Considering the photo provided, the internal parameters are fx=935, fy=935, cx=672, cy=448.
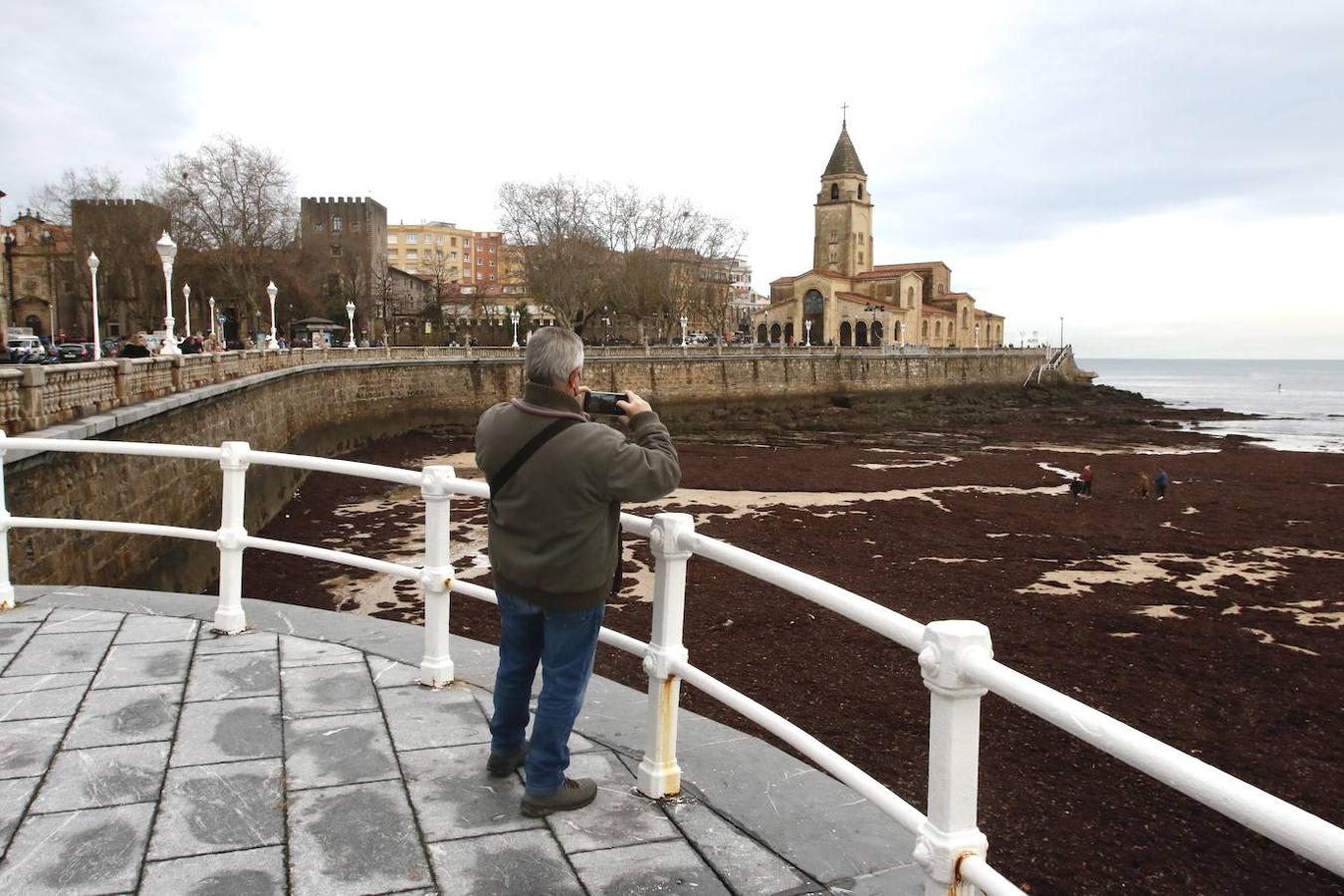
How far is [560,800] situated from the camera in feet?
10.1

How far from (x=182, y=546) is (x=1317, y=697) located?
1440cm

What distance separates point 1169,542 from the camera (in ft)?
54.1

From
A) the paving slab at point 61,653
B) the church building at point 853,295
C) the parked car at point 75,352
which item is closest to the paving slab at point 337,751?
the paving slab at point 61,653

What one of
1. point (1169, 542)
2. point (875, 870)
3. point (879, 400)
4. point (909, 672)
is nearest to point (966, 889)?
point (875, 870)

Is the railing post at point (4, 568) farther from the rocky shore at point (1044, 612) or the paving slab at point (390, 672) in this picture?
the rocky shore at point (1044, 612)

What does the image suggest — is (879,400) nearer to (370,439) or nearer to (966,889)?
(370,439)

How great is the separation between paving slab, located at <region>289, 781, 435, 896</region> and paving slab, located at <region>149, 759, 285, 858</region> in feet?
0.28

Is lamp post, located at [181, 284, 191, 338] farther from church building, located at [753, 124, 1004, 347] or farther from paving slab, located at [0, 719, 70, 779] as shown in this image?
church building, located at [753, 124, 1004, 347]

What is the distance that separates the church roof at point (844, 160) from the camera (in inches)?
3625

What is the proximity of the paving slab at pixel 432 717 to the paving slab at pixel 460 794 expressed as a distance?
8 cm

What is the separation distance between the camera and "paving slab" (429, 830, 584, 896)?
2645 millimetres

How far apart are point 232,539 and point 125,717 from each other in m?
1.13

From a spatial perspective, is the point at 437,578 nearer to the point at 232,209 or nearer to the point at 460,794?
the point at 460,794

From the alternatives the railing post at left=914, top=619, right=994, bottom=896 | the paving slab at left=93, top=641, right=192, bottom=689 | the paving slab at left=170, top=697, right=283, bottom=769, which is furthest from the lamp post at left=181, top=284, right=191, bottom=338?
the railing post at left=914, top=619, right=994, bottom=896
